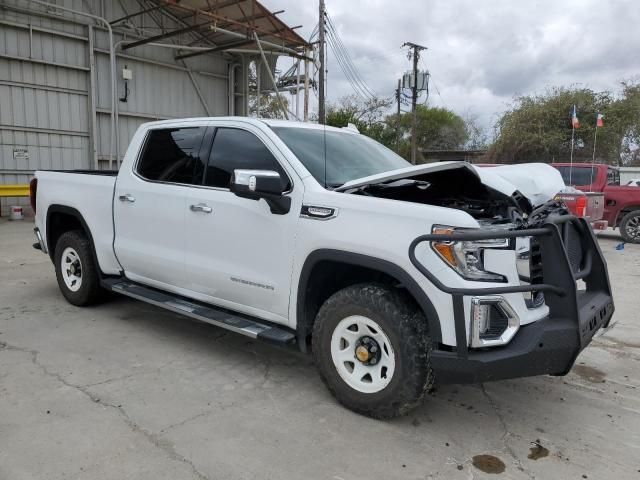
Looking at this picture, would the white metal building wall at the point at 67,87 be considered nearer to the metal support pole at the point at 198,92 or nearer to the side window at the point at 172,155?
the metal support pole at the point at 198,92

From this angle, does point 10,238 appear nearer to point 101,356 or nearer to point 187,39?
point 101,356

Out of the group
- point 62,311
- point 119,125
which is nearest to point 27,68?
point 119,125

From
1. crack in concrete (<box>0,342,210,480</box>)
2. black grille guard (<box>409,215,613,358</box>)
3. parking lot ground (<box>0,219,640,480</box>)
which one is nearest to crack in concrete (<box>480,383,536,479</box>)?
parking lot ground (<box>0,219,640,480</box>)

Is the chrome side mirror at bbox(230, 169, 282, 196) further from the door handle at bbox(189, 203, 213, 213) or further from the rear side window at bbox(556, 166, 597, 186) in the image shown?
the rear side window at bbox(556, 166, 597, 186)

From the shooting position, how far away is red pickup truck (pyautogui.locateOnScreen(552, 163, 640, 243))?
1191cm

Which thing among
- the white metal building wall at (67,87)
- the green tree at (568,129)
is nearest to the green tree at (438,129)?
the green tree at (568,129)

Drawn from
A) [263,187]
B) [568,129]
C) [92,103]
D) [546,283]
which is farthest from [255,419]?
[568,129]

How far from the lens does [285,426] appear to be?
129 inches

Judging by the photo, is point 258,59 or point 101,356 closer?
point 101,356

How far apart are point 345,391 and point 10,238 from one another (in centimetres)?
991

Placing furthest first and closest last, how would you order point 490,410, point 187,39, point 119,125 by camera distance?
1. point 187,39
2. point 119,125
3. point 490,410

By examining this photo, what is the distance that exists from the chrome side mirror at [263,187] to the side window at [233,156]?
0.34 metres

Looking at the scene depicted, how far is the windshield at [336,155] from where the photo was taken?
3.79 metres

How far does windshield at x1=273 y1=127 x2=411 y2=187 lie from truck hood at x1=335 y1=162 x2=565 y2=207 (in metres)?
0.25
